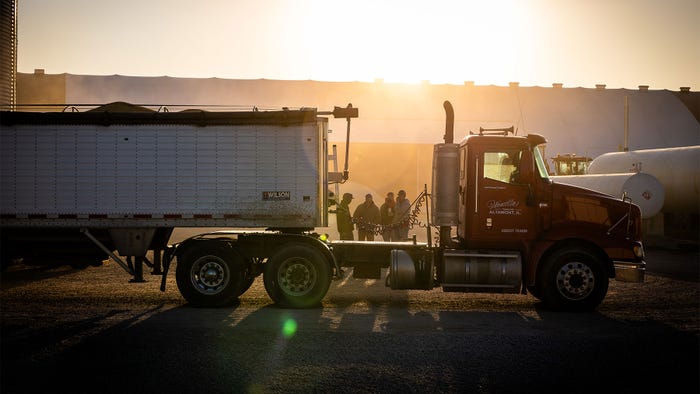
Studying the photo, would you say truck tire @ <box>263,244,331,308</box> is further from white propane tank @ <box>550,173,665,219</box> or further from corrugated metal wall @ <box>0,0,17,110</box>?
white propane tank @ <box>550,173,665,219</box>

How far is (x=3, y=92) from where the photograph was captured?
63.0 feet

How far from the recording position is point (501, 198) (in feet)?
35.3

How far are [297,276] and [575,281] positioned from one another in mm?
4799

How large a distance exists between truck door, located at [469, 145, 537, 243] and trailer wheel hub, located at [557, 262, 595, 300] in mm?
842

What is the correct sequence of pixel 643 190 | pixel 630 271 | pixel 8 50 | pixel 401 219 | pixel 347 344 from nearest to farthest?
pixel 347 344 < pixel 630 271 < pixel 401 219 < pixel 8 50 < pixel 643 190

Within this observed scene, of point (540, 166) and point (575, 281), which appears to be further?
point (540, 166)

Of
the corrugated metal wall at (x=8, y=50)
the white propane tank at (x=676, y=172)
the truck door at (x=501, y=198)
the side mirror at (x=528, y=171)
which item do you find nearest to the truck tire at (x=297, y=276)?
the truck door at (x=501, y=198)

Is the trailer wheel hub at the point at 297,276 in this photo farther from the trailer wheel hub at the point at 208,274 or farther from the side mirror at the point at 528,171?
the side mirror at the point at 528,171

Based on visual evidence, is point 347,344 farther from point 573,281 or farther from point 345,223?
point 345,223

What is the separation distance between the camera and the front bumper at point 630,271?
1054 centimetres

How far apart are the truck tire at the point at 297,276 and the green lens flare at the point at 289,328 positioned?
3.54ft

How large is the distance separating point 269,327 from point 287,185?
2897mm

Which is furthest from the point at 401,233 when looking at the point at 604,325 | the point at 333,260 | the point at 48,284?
the point at 48,284

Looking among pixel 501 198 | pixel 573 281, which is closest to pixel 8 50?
pixel 501 198
